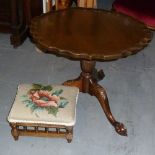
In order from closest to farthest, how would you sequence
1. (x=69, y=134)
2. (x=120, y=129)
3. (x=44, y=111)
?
1. (x=44, y=111)
2. (x=69, y=134)
3. (x=120, y=129)

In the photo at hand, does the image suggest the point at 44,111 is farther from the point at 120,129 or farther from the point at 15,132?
the point at 120,129

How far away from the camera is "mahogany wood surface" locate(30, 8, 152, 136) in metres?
2.01

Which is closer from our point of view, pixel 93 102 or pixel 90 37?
pixel 90 37

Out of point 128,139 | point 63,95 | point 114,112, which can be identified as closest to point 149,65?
point 114,112

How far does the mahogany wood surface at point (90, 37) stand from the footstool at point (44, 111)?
0.95 ft

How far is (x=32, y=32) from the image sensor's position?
2168 millimetres

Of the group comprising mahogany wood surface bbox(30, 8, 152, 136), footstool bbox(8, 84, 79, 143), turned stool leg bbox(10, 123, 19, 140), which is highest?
mahogany wood surface bbox(30, 8, 152, 136)

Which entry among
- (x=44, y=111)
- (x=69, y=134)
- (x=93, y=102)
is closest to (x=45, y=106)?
(x=44, y=111)

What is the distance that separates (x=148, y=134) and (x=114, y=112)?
32 cm

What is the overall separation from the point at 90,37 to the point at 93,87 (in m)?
0.53

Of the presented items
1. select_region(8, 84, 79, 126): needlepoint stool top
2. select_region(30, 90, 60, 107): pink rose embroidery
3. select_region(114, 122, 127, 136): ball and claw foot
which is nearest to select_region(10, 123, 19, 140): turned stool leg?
select_region(8, 84, 79, 126): needlepoint stool top

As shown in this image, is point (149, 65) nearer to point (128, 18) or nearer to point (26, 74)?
point (128, 18)

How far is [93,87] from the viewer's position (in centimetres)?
256

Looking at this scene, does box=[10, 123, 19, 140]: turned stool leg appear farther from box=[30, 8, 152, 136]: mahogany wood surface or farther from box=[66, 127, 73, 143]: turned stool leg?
box=[30, 8, 152, 136]: mahogany wood surface
